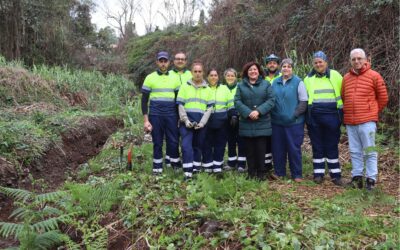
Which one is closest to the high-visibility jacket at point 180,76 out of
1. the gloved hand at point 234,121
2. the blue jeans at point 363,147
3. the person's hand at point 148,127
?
the person's hand at point 148,127

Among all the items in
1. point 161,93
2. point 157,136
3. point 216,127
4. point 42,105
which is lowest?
point 157,136

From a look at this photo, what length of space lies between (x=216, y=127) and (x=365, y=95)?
7.55ft

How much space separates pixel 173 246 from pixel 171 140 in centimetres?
260

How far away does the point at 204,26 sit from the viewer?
55.4ft

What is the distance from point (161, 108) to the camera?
243 inches

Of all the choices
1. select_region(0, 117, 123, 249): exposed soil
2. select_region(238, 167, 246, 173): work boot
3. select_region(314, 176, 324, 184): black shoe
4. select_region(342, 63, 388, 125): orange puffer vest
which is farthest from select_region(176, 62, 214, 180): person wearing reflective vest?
select_region(0, 117, 123, 249): exposed soil

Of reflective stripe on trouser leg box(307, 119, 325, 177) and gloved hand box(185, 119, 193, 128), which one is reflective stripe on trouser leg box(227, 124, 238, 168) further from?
reflective stripe on trouser leg box(307, 119, 325, 177)

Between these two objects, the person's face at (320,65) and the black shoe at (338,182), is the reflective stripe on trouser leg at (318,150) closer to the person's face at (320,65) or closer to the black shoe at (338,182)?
the black shoe at (338,182)

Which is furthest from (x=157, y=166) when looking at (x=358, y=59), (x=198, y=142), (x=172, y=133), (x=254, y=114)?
(x=358, y=59)

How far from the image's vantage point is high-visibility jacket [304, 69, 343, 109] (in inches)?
227

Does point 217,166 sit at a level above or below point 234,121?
below

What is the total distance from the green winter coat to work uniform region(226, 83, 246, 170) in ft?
1.54

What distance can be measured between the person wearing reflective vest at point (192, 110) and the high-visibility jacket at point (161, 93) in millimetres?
210

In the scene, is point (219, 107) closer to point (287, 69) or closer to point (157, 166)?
point (287, 69)
